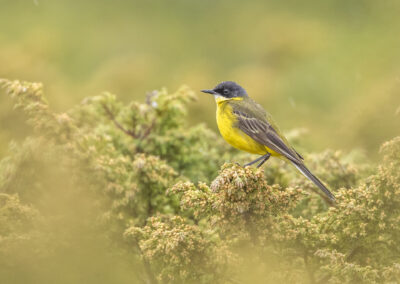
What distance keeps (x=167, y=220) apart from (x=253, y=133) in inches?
40.9

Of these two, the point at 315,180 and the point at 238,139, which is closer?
the point at 315,180

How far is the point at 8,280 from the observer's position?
7.65ft

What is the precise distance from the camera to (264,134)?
3564 millimetres

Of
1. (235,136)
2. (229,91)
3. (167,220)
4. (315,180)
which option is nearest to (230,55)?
(229,91)

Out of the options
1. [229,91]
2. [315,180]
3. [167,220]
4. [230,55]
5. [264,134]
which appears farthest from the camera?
[230,55]

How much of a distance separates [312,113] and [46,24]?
5976 mm

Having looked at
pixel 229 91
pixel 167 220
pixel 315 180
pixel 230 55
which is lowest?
pixel 167 220

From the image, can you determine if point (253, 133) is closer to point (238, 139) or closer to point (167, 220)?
point (238, 139)

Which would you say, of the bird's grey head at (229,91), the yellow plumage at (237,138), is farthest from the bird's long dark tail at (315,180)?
the bird's grey head at (229,91)

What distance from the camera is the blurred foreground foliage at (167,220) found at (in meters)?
2.32

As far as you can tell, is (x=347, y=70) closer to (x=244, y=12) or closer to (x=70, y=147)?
(x=244, y=12)

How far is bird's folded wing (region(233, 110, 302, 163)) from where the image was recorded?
3.41 meters

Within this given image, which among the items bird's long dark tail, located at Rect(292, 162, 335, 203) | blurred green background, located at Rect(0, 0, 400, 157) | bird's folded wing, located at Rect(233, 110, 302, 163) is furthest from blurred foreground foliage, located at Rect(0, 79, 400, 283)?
blurred green background, located at Rect(0, 0, 400, 157)

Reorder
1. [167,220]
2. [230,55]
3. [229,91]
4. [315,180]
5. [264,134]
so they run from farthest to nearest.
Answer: [230,55], [229,91], [264,134], [315,180], [167,220]
